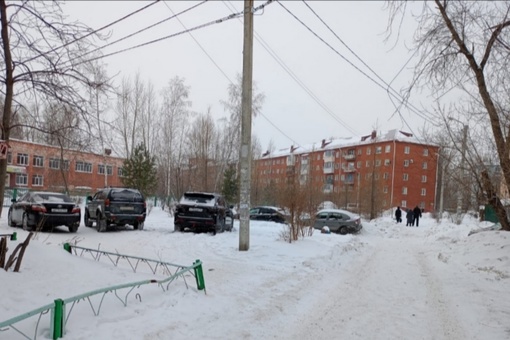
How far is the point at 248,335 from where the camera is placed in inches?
197

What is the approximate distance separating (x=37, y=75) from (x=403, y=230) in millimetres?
26918

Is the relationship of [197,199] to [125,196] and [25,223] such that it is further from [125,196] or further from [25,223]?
[25,223]

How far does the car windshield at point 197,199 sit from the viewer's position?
16.2 m

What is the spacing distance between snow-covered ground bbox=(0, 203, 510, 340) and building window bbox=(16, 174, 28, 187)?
47.5 metres

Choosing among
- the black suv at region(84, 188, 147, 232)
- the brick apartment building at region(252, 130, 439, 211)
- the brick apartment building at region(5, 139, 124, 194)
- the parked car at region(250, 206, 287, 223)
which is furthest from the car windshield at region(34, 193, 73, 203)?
the brick apartment building at region(252, 130, 439, 211)

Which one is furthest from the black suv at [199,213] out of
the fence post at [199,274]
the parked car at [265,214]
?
the parked car at [265,214]

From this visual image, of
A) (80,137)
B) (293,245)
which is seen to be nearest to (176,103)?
(293,245)

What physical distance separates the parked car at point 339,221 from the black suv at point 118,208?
1130 centimetres

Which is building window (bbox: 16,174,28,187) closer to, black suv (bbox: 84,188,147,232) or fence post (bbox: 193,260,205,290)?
black suv (bbox: 84,188,147,232)

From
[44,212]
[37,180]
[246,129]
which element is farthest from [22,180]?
[246,129]

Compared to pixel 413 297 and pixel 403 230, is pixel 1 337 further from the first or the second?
pixel 403 230

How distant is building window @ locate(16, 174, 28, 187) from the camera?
168 ft

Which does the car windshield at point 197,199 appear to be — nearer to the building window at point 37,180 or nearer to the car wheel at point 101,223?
the car wheel at point 101,223

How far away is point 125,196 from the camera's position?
16.6 m
